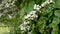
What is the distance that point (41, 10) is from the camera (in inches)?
127

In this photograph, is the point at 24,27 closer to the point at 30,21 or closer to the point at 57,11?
the point at 30,21

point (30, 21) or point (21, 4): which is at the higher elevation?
point (21, 4)

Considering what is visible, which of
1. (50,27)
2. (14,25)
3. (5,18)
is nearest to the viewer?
(50,27)

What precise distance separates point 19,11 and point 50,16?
4.06 ft

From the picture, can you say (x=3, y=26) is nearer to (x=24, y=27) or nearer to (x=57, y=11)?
(x=24, y=27)

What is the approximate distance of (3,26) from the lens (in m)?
3.99

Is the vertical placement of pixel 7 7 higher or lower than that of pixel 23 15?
higher

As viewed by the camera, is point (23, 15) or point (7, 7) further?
point (7, 7)

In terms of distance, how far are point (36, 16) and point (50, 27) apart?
0.89ft

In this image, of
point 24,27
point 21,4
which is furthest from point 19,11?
point 24,27

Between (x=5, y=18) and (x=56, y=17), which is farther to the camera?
(x=5, y=18)

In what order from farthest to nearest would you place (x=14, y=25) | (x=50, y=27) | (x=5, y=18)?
(x=5, y=18) < (x=14, y=25) < (x=50, y=27)

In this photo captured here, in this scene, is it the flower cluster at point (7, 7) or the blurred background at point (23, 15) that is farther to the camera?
the flower cluster at point (7, 7)

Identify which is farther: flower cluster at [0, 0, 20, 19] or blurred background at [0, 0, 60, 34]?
flower cluster at [0, 0, 20, 19]
